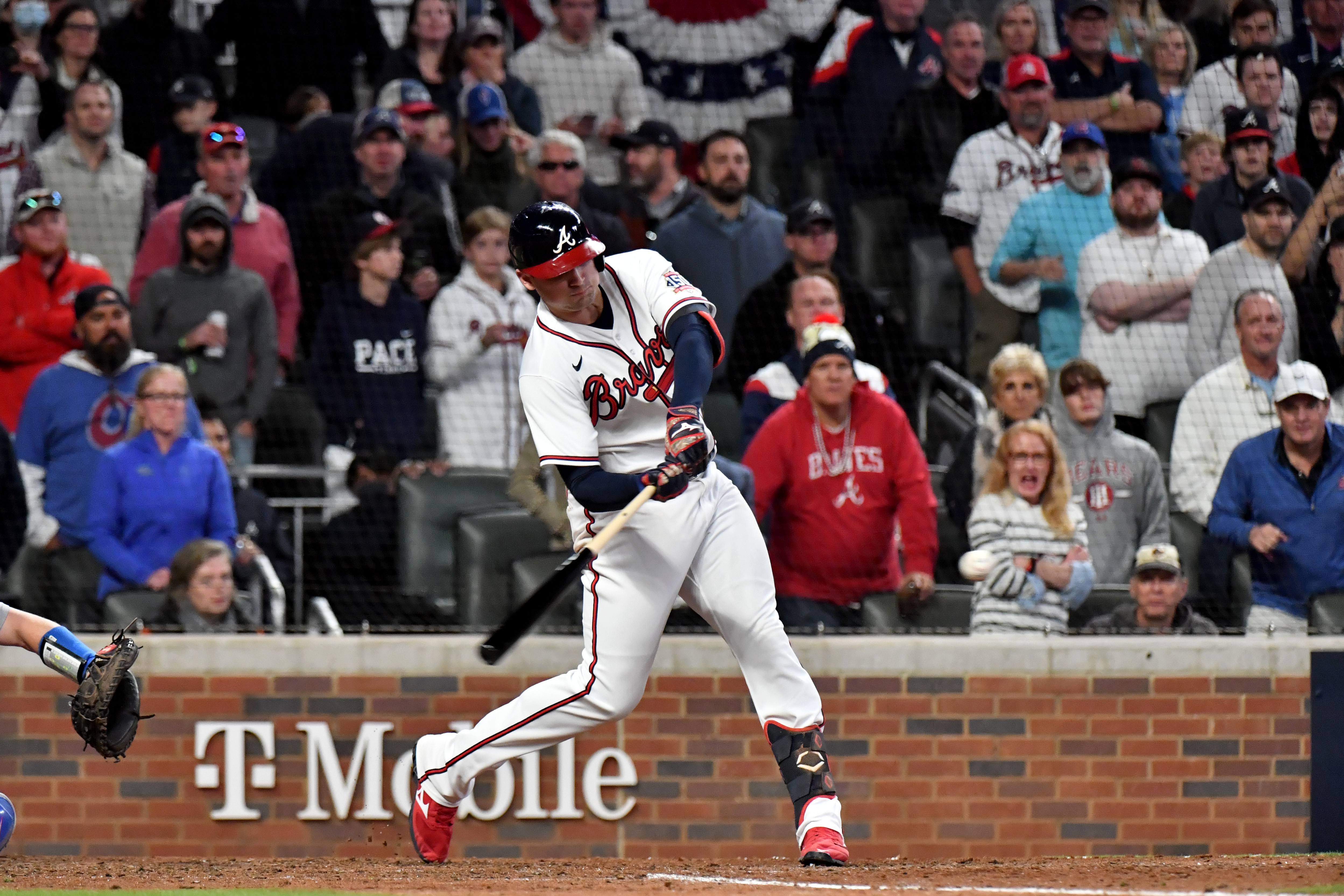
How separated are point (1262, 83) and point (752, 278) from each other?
2.74 meters

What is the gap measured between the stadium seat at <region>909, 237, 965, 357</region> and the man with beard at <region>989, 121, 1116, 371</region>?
24cm

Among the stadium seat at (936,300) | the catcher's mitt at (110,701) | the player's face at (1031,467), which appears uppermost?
the stadium seat at (936,300)

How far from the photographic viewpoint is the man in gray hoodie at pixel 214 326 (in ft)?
23.7

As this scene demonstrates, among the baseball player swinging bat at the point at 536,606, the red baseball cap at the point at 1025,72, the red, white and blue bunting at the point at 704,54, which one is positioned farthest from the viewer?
the red, white and blue bunting at the point at 704,54

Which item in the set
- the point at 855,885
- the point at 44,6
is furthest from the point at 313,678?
the point at 44,6

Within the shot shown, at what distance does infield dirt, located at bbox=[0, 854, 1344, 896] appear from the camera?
4445 mm

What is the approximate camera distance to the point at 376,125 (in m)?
7.84

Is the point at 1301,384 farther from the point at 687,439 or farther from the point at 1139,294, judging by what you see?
the point at 687,439

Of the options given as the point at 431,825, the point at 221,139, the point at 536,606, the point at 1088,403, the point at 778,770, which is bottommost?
the point at 431,825

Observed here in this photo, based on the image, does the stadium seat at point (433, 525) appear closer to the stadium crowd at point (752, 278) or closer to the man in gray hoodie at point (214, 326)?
the stadium crowd at point (752, 278)

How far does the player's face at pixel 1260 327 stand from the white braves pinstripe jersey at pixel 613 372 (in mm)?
3046

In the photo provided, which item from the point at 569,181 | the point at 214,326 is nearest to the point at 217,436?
the point at 214,326

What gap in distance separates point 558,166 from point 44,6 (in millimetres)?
2752

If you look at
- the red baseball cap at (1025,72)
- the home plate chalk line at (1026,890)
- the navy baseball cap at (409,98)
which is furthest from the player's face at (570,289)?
the red baseball cap at (1025,72)
